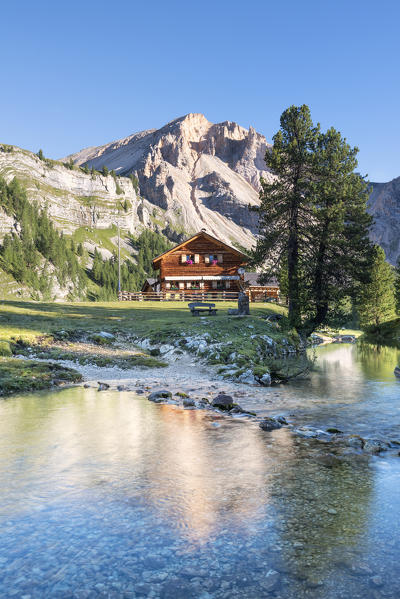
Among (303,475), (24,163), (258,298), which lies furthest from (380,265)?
(24,163)

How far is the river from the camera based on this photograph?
16.2 feet

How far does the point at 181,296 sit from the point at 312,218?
3505 cm

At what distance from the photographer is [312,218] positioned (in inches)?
1342

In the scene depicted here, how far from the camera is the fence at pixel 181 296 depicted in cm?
6224

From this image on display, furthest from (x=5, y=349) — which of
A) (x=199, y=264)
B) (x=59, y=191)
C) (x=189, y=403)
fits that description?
(x=59, y=191)

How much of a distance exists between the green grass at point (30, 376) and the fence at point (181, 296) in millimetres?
43295

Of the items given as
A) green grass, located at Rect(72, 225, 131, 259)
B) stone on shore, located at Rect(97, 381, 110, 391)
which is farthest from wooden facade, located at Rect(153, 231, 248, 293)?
green grass, located at Rect(72, 225, 131, 259)

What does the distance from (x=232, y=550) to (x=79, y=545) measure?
208 centimetres

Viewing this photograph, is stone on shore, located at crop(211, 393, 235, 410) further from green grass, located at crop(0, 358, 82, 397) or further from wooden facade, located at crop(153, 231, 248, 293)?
wooden facade, located at crop(153, 231, 248, 293)

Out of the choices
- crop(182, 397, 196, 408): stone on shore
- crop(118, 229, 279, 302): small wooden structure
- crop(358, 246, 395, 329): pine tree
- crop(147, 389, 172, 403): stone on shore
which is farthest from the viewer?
crop(118, 229, 279, 302): small wooden structure

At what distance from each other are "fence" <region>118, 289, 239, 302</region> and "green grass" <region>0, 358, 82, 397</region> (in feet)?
142

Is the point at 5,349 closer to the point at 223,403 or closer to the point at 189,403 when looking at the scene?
the point at 189,403

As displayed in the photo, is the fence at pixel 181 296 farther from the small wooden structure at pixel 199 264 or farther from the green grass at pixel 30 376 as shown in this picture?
the green grass at pixel 30 376

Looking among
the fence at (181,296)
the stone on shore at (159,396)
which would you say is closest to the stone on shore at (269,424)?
the stone on shore at (159,396)
